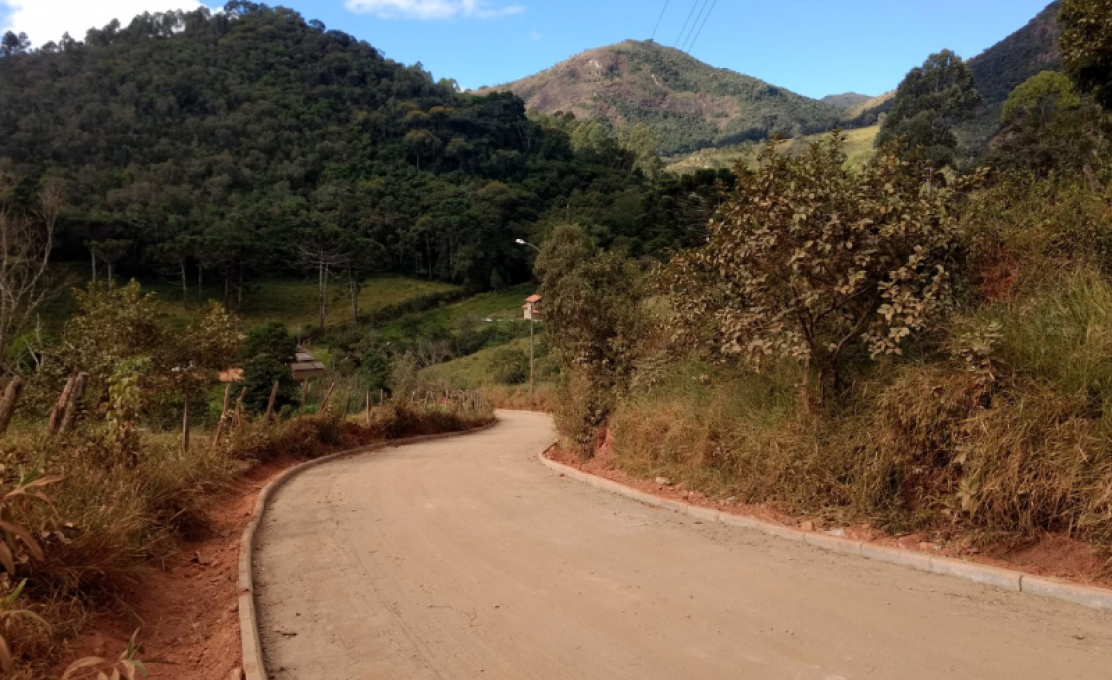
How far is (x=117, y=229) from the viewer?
6556cm

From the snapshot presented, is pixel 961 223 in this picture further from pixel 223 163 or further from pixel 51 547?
pixel 223 163

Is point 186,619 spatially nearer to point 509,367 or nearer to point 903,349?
point 903,349

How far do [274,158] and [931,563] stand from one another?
376ft

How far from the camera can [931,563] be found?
5.54 m

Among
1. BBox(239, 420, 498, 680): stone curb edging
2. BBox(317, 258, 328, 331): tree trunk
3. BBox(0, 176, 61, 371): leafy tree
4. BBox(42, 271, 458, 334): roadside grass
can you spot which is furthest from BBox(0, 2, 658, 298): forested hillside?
BBox(239, 420, 498, 680): stone curb edging

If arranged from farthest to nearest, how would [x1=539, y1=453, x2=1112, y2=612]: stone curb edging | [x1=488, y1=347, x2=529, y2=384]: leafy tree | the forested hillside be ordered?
the forested hillside → [x1=488, y1=347, x2=529, y2=384]: leafy tree → [x1=539, y1=453, x2=1112, y2=612]: stone curb edging

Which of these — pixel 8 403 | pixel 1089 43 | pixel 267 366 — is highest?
pixel 1089 43

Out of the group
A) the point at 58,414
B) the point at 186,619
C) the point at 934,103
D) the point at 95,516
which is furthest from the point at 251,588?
the point at 934,103

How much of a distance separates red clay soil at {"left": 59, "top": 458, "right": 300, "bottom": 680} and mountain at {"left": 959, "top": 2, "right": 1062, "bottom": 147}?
92.5 metres

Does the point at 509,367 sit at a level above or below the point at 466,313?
below

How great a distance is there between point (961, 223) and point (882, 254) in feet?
4.03

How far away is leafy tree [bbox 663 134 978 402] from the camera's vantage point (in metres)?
6.63

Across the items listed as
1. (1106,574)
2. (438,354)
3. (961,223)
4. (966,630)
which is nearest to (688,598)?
(966,630)

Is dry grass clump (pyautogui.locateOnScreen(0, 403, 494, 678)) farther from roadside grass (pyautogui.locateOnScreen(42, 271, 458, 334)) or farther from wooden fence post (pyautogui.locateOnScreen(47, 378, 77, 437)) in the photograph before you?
roadside grass (pyautogui.locateOnScreen(42, 271, 458, 334))
